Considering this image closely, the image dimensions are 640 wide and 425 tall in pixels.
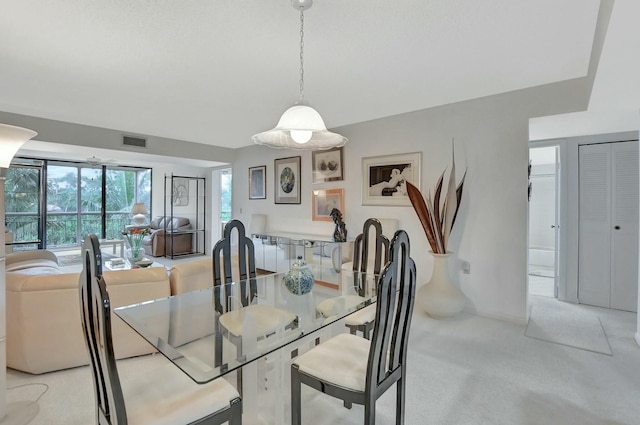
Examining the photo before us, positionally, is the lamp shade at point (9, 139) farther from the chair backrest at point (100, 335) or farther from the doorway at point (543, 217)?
the doorway at point (543, 217)

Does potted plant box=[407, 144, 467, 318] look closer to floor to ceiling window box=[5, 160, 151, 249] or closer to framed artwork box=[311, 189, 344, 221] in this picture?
framed artwork box=[311, 189, 344, 221]

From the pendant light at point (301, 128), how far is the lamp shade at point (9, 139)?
1362 mm

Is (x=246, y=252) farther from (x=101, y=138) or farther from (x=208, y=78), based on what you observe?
(x=101, y=138)

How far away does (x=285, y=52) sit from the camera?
7.94 ft

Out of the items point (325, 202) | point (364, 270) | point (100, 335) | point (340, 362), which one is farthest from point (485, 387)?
point (325, 202)

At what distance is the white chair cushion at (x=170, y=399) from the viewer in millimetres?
1094

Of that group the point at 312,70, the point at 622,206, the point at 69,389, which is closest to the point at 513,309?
the point at 622,206

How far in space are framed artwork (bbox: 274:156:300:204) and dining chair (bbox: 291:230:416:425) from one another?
3.85 m

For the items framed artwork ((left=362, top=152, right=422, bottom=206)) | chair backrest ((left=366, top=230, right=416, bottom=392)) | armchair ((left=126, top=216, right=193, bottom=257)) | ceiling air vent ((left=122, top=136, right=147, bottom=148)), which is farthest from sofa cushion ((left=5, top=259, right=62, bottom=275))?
framed artwork ((left=362, top=152, right=422, bottom=206))

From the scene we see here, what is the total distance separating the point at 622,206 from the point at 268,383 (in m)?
4.34

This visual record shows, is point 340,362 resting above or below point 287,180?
below

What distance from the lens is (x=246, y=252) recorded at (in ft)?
8.29

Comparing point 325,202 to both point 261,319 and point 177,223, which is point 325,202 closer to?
point 261,319

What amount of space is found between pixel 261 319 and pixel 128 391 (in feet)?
2.17
